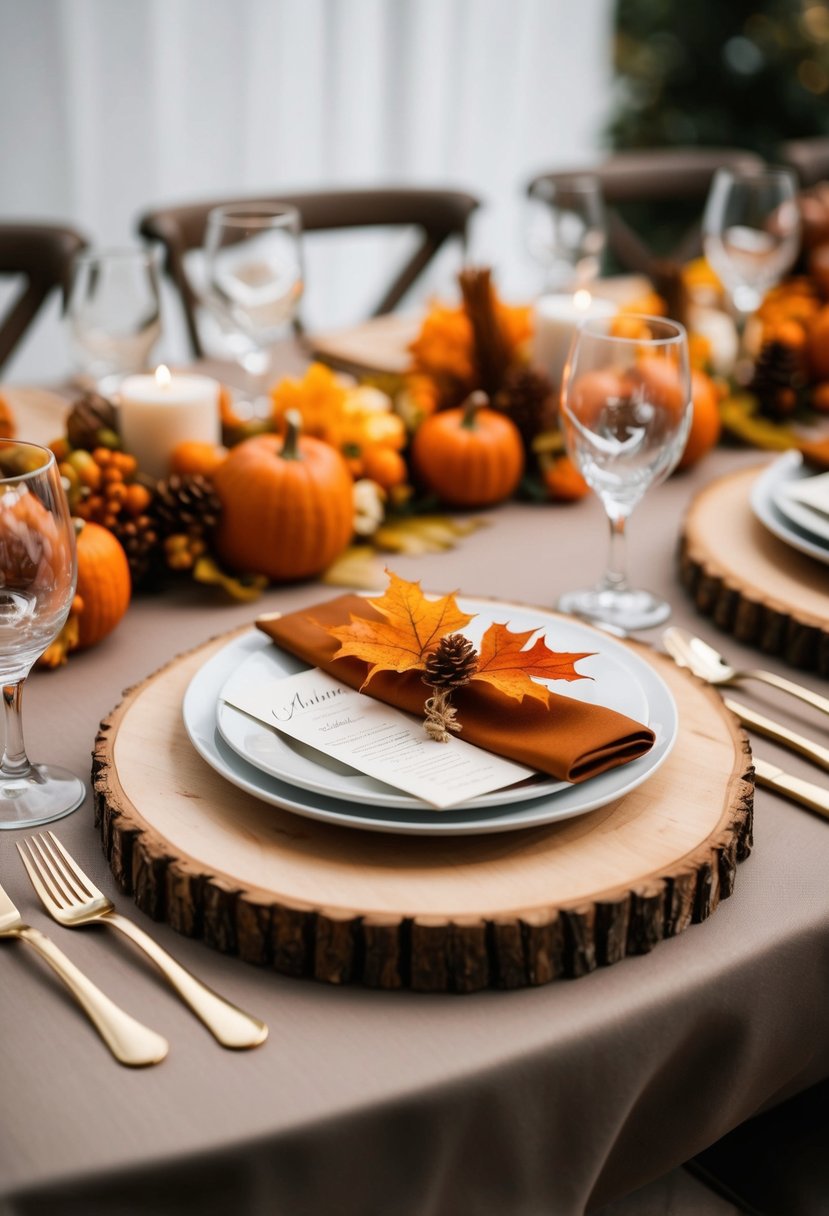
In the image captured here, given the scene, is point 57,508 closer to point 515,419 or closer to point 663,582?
point 663,582

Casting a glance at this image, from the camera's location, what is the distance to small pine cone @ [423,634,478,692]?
2.40 feet

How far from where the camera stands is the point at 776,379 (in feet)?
4.98

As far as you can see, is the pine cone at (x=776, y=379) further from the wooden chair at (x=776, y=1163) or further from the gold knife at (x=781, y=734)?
the wooden chair at (x=776, y=1163)

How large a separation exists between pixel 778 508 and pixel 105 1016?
780 mm

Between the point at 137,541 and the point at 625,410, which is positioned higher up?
the point at 625,410

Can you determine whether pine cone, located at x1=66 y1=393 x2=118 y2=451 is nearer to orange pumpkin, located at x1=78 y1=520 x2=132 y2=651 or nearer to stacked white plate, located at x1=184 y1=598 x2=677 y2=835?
orange pumpkin, located at x1=78 y1=520 x2=132 y2=651

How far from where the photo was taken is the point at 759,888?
70 cm

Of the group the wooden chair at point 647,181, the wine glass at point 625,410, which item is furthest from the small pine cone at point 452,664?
the wooden chair at point 647,181

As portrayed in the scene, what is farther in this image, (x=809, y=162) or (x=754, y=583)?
(x=809, y=162)

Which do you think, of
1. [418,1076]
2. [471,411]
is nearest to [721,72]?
[471,411]

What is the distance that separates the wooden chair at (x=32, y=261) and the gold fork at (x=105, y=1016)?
1.43 metres

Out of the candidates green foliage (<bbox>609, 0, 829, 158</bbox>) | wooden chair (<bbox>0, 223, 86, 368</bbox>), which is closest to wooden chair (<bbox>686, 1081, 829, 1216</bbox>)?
wooden chair (<bbox>0, 223, 86, 368</bbox>)

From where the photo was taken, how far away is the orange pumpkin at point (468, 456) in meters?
1.26

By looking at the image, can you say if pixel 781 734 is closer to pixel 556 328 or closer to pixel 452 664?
pixel 452 664
